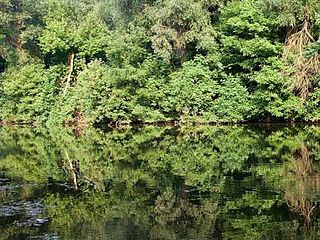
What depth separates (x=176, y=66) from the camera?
34.5 meters

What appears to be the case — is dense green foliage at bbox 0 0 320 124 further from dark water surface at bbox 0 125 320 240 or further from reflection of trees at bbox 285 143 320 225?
reflection of trees at bbox 285 143 320 225

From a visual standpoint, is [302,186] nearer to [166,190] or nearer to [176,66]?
[166,190]

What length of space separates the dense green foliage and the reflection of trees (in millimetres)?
13595

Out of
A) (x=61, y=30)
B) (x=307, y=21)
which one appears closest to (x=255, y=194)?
(x=307, y=21)

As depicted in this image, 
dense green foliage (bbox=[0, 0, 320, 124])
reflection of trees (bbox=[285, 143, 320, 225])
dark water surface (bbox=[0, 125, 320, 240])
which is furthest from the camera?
dense green foliage (bbox=[0, 0, 320, 124])

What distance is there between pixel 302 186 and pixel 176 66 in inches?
920

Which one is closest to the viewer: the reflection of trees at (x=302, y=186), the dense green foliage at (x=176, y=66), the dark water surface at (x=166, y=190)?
the dark water surface at (x=166, y=190)

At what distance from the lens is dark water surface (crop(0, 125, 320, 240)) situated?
909cm

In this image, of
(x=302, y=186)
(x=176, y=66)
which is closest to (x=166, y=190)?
(x=302, y=186)

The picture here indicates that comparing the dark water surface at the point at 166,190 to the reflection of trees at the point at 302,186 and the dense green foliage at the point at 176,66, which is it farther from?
the dense green foliage at the point at 176,66

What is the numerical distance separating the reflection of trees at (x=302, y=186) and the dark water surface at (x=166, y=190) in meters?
0.02

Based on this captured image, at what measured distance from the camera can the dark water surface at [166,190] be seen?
9.09m

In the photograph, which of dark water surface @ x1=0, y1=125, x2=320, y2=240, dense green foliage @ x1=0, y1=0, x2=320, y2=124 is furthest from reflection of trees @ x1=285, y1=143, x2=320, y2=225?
dense green foliage @ x1=0, y1=0, x2=320, y2=124

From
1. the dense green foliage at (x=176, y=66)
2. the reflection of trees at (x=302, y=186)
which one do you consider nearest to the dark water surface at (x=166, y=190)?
the reflection of trees at (x=302, y=186)
